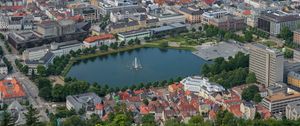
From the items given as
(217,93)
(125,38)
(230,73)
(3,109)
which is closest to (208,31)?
(125,38)

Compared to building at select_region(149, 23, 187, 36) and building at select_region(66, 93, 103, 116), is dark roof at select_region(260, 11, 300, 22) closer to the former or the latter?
building at select_region(149, 23, 187, 36)

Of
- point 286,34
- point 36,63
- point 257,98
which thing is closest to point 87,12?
point 36,63

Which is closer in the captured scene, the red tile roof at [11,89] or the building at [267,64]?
the red tile roof at [11,89]

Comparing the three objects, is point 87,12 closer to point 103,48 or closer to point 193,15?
point 193,15

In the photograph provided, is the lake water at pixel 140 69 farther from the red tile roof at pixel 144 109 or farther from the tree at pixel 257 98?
the tree at pixel 257 98

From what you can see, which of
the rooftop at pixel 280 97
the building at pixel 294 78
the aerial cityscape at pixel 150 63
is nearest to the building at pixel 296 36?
the aerial cityscape at pixel 150 63

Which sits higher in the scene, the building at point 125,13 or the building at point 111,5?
the building at point 111,5

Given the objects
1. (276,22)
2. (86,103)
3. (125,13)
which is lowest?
(86,103)
